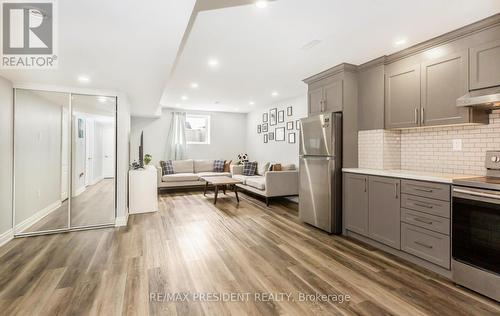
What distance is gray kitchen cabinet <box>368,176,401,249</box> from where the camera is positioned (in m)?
2.72

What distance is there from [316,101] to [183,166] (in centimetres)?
477

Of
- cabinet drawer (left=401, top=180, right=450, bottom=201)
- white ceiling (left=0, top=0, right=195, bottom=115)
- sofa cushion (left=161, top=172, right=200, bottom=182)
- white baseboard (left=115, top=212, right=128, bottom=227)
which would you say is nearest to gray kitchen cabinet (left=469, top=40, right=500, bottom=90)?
cabinet drawer (left=401, top=180, right=450, bottom=201)

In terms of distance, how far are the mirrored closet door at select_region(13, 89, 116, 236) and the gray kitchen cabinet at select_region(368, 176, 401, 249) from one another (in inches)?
150

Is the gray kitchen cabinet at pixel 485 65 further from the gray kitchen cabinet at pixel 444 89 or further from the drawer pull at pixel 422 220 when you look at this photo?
the drawer pull at pixel 422 220

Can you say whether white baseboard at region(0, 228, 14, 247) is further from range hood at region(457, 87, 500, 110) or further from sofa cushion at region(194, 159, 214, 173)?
range hood at region(457, 87, 500, 110)

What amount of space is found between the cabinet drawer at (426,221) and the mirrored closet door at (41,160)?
4.56 meters

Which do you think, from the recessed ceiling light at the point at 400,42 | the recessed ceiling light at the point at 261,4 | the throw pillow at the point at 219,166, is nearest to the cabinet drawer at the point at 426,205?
the recessed ceiling light at the point at 400,42

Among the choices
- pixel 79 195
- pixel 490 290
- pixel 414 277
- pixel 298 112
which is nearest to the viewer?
pixel 490 290

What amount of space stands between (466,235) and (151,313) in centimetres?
268

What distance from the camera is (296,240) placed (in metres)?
Result: 3.25

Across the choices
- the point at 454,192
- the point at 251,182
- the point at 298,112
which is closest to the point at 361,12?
the point at 454,192

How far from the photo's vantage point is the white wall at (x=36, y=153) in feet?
11.1

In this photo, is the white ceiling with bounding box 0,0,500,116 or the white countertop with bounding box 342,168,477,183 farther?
the white countertop with bounding box 342,168,477,183

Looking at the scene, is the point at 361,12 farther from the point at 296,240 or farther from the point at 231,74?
the point at 296,240
